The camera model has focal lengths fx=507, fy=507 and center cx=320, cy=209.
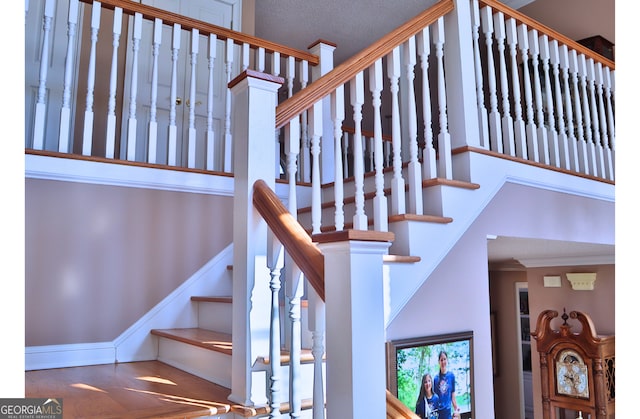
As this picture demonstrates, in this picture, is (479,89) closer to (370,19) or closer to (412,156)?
(412,156)

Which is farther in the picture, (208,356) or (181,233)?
(181,233)

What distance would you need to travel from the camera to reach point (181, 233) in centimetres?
278

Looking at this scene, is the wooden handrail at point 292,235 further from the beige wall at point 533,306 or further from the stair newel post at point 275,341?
the beige wall at point 533,306

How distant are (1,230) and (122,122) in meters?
3.01

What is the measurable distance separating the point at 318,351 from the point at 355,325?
0.18 metres

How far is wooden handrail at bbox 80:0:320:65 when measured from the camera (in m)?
2.71

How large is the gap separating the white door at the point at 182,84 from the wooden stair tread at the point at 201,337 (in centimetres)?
141

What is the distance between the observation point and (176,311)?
105 inches

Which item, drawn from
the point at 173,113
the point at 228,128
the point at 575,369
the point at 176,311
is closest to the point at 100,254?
the point at 176,311

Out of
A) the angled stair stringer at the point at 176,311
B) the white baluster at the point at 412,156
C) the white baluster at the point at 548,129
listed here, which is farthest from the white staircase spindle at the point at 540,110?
the angled stair stringer at the point at 176,311

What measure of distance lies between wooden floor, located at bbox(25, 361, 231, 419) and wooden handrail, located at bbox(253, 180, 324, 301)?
0.57m

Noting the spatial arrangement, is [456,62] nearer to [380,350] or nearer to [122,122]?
[380,350]
